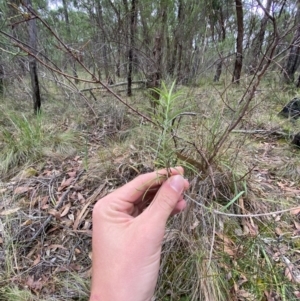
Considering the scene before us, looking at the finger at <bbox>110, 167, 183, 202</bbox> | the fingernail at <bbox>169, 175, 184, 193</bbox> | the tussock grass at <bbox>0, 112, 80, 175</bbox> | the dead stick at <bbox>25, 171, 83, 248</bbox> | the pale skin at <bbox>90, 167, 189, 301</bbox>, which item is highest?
the fingernail at <bbox>169, 175, 184, 193</bbox>

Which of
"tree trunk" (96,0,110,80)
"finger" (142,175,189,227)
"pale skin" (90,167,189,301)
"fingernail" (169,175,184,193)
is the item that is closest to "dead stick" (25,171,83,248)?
"pale skin" (90,167,189,301)

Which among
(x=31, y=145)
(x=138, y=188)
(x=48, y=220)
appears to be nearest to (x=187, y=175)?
(x=138, y=188)

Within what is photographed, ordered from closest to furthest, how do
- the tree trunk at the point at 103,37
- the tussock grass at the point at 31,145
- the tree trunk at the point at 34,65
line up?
1. the tussock grass at the point at 31,145
2. the tree trunk at the point at 34,65
3. the tree trunk at the point at 103,37

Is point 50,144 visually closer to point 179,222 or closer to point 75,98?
point 75,98

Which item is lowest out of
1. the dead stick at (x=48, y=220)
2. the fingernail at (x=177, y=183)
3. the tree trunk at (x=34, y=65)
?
the dead stick at (x=48, y=220)

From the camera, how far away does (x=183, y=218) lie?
1352 mm

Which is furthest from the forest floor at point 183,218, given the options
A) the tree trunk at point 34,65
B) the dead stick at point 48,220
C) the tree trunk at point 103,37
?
the tree trunk at point 103,37

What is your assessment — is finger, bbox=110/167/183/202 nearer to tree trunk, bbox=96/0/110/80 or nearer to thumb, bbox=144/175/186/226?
thumb, bbox=144/175/186/226

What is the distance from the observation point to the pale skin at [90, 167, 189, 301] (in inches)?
30.8

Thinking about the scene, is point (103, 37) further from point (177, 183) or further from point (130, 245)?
point (130, 245)

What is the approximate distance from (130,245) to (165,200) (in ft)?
0.70

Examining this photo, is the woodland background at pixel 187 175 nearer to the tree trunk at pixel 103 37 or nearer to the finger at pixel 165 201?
the finger at pixel 165 201

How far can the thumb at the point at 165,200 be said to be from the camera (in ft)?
2.78

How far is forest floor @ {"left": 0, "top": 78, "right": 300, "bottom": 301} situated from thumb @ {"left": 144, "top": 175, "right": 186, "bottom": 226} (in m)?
0.12
